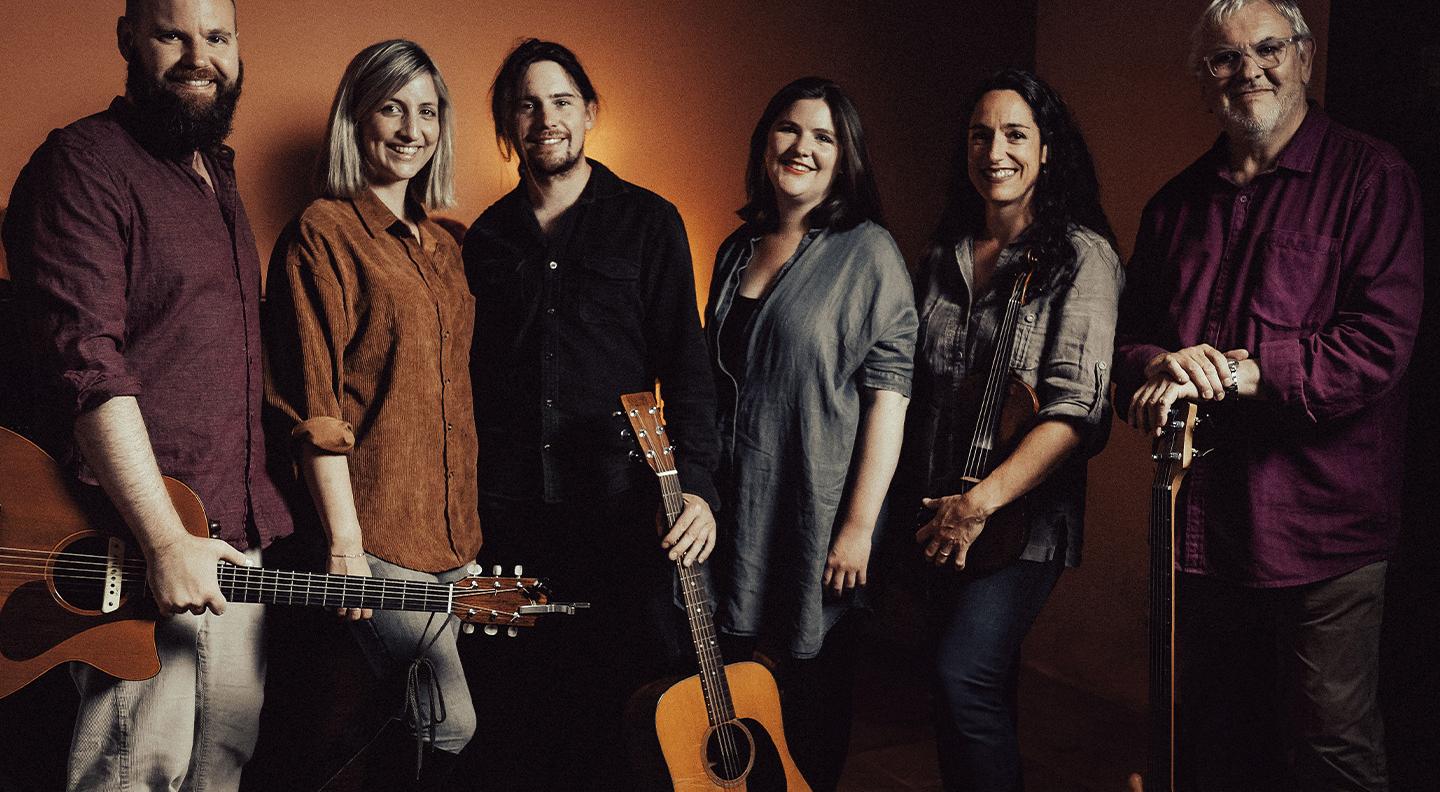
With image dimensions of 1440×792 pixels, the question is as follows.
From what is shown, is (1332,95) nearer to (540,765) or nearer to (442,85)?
(442,85)

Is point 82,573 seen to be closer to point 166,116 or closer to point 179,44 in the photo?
point 166,116

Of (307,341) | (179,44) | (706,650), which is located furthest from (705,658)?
(179,44)

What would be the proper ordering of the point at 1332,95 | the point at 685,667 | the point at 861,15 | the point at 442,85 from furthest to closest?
the point at 861,15 < the point at 1332,95 < the point at 685,667 < the point at 442,85

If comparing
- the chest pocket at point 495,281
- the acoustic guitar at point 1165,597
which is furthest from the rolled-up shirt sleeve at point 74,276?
the acoustic guitar at point 1165,597

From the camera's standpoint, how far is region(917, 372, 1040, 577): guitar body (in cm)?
224

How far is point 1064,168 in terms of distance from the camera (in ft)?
7.76

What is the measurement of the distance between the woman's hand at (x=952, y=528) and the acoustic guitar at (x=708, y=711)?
50cm

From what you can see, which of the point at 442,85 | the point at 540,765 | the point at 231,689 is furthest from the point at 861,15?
the point at 231,689

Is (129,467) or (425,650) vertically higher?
(129,467)

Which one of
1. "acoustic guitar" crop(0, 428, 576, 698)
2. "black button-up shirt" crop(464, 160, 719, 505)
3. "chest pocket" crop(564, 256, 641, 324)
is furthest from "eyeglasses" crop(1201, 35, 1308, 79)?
"acoustic guitar" crop(0, 428, 576, 698)

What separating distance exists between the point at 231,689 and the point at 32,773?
0.72m

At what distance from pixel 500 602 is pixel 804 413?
75 centimetres

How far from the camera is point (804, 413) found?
7.85 ft

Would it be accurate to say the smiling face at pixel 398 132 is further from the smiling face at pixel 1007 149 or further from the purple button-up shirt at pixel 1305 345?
the purple button-up shirt at pixel 1305 345
